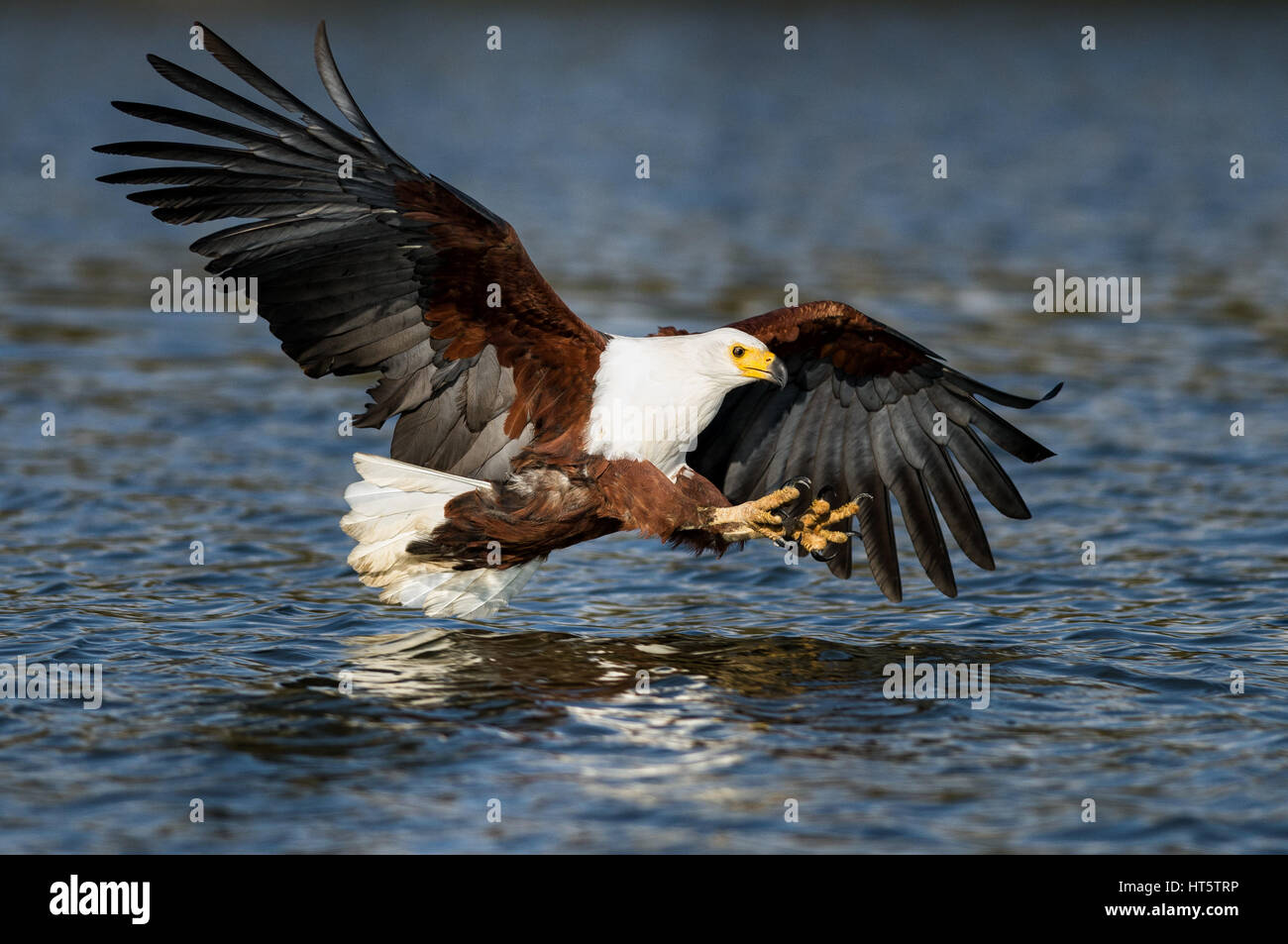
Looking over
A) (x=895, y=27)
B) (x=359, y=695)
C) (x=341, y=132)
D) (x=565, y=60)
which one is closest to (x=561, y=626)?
(x=359, y=695)

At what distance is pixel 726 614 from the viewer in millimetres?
8109

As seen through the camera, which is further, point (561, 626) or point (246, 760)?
point (561, 626)

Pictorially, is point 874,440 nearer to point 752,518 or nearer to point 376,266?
point 752,518

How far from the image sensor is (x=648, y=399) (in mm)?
6867

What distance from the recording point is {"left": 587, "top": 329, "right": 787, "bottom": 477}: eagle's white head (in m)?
6.86

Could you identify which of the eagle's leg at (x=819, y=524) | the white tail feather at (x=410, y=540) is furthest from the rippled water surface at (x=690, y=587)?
the eagle's leg at (x=819, y=524)

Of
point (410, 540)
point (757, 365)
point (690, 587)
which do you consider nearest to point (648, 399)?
point (757, 365)

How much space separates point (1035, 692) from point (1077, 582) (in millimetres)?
1746

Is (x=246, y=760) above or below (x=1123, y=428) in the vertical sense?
below

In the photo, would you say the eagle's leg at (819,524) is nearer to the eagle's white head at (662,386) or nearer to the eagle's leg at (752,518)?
the eagle's leg at (752,518)

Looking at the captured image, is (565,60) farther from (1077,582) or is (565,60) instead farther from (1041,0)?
(1077,582)

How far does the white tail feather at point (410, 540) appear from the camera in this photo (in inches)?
273

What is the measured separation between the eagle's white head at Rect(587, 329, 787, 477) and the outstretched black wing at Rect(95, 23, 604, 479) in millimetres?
122

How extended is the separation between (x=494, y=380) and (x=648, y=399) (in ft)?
2.22
